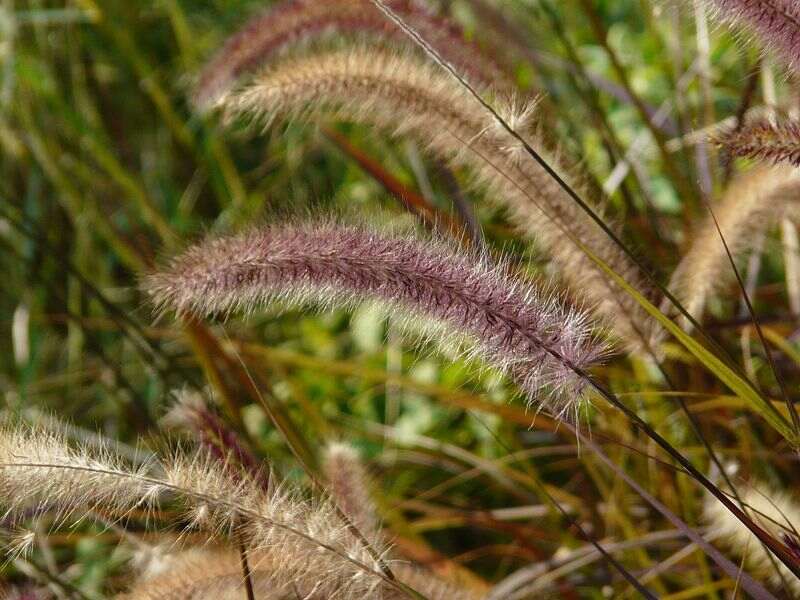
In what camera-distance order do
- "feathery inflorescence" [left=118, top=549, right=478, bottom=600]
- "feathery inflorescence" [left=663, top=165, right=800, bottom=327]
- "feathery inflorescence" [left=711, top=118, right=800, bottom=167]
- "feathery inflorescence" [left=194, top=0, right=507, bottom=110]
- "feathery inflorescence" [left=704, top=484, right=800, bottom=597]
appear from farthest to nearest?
1. "feathery inflorescence" [left=194, top=0, right=507, bottom=110]
2. "feathery inflorescence" [left=663, top=165, right=800, bottom=327]
3. "feathery inflorescence" [left=704, top=484, right=800, bottom=597]
4. "feathery inflorescence" [left=118, top=549, right=478, bottom=600]
5. "feathery inflorescence" [left=711, top=118, right=800, bottom=167]

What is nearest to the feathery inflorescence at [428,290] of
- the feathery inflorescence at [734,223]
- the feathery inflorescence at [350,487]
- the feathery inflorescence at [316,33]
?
the feathery inflorescence at [350,487]

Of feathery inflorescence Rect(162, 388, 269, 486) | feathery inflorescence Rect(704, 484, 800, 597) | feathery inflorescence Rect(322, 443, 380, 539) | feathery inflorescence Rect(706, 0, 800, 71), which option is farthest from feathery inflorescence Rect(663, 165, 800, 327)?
feathery inflorescence Rect(162, 388, 269, 486)

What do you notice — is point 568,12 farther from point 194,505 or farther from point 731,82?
point 194,505

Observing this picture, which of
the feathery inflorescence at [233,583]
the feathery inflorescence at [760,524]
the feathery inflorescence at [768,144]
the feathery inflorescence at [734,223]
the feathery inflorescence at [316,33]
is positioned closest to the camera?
the feathery inflorescence at [768,144]

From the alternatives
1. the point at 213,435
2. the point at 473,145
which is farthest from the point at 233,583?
the point at 473,145

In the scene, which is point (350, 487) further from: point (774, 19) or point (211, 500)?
point (774, 19)

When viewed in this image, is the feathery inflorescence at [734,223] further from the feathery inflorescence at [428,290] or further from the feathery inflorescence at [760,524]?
the feathery inflorescence at [428,290]

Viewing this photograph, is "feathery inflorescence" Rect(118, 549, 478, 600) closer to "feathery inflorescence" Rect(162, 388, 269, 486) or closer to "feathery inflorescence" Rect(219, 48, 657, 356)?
"feathery inflorescence" Rect(162, 388, 269, 486)
